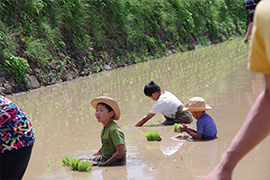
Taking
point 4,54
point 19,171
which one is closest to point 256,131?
point 19,171

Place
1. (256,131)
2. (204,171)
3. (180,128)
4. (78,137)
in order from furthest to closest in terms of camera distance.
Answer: (78,137), (180,128), (204,171), (256,131)

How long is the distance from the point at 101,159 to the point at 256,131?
329 centimetres

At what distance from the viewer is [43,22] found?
1242 cm

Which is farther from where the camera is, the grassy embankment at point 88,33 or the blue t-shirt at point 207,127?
the grassy embankment at point 88,33

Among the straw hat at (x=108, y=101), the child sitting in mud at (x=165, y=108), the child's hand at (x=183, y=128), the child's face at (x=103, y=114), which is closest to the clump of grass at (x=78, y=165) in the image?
the child's face at (x=103, y=114)

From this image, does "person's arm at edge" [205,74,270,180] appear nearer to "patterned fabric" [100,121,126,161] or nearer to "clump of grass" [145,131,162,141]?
"patterned fabric" [100,121,126,161]

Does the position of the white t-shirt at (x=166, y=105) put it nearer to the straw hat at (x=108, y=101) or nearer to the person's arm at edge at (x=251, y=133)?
the straw hat at (x=108, y=101)

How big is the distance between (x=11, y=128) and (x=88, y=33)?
12285 mm

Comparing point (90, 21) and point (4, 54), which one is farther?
point (90, 21)

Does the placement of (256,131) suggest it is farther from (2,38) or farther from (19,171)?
(2,38)

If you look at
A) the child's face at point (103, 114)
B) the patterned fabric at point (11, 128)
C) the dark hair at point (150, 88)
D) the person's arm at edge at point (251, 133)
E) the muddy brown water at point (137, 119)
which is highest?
the person's arm at edge at point (251, 133)

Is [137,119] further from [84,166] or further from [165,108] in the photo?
[84,166]

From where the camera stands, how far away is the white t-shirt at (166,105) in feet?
21.3

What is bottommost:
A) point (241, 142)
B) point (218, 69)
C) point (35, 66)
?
point (218, 69)
